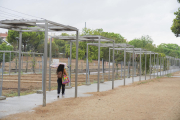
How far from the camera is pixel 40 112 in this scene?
8102mm

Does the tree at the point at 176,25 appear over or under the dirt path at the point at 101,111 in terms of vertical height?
over

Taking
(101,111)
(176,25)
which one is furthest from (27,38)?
(101,111)

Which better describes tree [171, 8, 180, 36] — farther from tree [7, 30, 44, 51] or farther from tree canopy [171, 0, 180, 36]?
tree [7, 30, 44, 51]

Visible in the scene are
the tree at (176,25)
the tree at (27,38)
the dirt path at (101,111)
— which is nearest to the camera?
the dirt path at (101,111)

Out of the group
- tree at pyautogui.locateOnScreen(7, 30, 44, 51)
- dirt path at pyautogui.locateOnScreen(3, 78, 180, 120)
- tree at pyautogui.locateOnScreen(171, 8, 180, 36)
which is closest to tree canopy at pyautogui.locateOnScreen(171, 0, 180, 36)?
tree at pyautogui.locateOnScreen(171, 8, 180, 36)

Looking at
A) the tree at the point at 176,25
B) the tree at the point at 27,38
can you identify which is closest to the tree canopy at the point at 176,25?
the tree at the point at 176,25

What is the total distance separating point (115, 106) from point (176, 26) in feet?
59.4

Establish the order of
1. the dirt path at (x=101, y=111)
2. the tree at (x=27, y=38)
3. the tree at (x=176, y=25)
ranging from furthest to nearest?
the tree at (x=27, y=38) → the tree at (x=176, y=25) → the dirt path at (x=101, y=111)

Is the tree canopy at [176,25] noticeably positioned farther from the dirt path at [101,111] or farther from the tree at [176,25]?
the dirt path at [101,111]

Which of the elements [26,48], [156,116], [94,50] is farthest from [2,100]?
[26,48]

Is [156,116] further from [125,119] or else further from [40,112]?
[40,112]

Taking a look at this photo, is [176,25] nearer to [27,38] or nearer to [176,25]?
[176,25]

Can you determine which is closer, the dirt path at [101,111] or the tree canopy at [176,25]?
the dirt path at [101,111]

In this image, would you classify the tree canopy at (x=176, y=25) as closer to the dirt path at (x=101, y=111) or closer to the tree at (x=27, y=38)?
the dirt path at (x=101, y=111)
